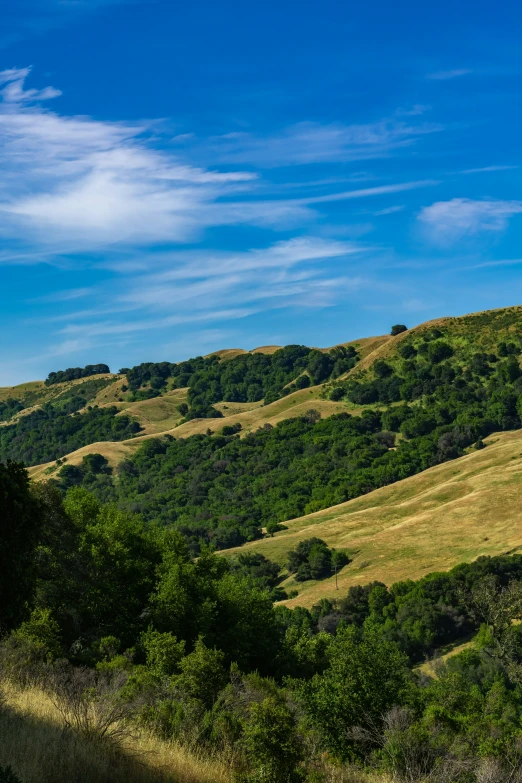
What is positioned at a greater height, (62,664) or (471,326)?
(471,326)

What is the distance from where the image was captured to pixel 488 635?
183ft

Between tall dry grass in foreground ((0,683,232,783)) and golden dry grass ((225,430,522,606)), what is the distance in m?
65.8

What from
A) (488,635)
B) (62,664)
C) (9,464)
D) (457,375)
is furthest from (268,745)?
(457,375)

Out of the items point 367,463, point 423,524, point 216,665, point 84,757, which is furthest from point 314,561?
point 84,757

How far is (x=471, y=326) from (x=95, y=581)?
474 ft

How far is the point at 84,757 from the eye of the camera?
8.73m

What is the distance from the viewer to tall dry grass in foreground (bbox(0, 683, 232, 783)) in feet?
27.3

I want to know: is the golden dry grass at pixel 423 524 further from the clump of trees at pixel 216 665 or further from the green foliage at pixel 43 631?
the green foliage at pixel 43 631

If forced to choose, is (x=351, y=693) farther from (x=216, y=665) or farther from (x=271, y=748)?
(x=271, y=748)

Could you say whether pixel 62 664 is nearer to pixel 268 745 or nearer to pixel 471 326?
pixel 268 745

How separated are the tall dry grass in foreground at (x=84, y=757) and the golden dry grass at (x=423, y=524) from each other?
65798mm

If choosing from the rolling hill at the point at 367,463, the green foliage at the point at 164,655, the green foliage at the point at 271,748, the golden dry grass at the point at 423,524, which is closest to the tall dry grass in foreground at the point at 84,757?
the green foliage at the point at 271,748

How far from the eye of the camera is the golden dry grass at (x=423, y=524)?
253 ft

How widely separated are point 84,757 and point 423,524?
8268cm
